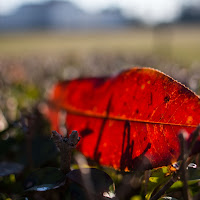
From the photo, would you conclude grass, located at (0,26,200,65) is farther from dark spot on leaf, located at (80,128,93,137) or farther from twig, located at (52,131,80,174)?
twig, located at (52,131,80,174)

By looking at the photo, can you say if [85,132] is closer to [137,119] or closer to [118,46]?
[137,119]

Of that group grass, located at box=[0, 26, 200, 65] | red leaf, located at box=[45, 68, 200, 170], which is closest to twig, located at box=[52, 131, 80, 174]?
red leaf, located at box=[45, 68, 200, 170]

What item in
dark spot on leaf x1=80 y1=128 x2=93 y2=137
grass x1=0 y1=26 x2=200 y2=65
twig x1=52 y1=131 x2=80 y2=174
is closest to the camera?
twig x1=52 y1=131 x2=80 y2=174

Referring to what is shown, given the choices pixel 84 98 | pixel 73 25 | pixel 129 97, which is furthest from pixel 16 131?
pixel 73 25

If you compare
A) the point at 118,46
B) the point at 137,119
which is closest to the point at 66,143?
the point at 137,119

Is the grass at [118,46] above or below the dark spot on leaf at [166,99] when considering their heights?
below

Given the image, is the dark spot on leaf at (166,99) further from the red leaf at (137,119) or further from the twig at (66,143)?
the twig at (66,143)

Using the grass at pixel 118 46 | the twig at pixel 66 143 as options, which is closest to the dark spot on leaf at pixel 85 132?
the twig at pixel 66 143

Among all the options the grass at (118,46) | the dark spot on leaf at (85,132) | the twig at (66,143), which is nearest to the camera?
the twig at (66,143)

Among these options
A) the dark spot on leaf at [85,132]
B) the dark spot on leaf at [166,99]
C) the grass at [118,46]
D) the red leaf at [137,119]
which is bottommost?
the grass at [118,46]
